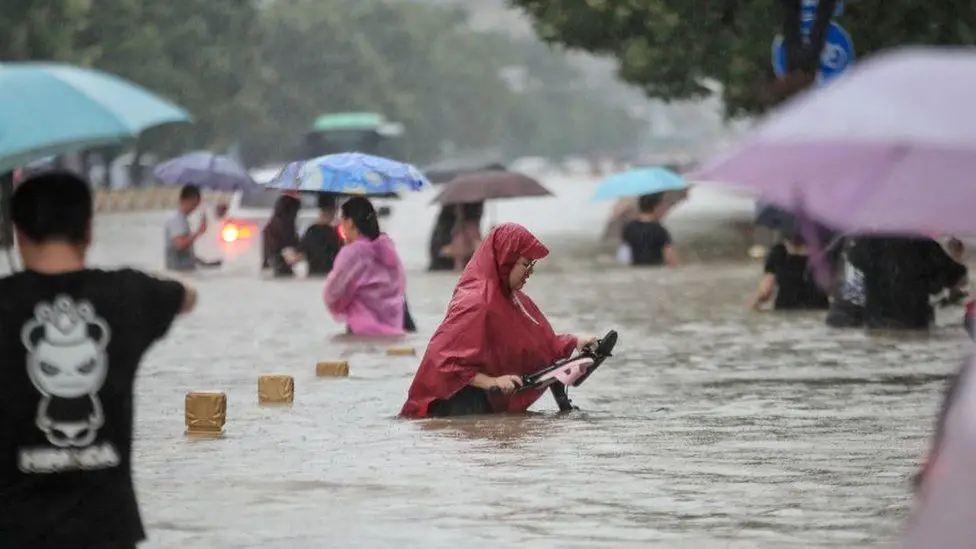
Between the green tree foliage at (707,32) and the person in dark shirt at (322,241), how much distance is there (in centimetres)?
486

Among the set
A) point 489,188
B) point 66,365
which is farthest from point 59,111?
point 489,188

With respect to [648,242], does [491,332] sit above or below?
below

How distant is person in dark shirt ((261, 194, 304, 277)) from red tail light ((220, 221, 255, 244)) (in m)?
6.45

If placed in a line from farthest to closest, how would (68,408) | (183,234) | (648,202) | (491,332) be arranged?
(648,202) < (183,234) < (491,332) < (68,408)

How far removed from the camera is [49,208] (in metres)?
6.61

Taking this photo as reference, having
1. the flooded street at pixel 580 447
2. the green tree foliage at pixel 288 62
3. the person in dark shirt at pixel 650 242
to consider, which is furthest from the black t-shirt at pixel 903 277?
the green tree foliage at pixel 288 62

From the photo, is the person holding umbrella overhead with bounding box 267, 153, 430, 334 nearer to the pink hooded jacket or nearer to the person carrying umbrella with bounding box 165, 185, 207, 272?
the pink hooded jacket

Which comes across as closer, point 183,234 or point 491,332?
point 491,332

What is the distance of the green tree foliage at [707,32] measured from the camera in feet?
99.0

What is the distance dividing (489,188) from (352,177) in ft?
38.7

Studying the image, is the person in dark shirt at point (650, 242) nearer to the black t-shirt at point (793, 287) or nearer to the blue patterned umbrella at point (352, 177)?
the black t-shirt at point (793, 287)

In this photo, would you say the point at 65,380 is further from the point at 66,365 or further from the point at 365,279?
the point at 365,279

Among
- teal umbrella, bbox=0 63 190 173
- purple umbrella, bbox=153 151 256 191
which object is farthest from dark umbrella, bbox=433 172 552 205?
teal umbrella, bbox=0 63 190 173

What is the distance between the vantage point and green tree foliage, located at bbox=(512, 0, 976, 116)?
30.2 meters
